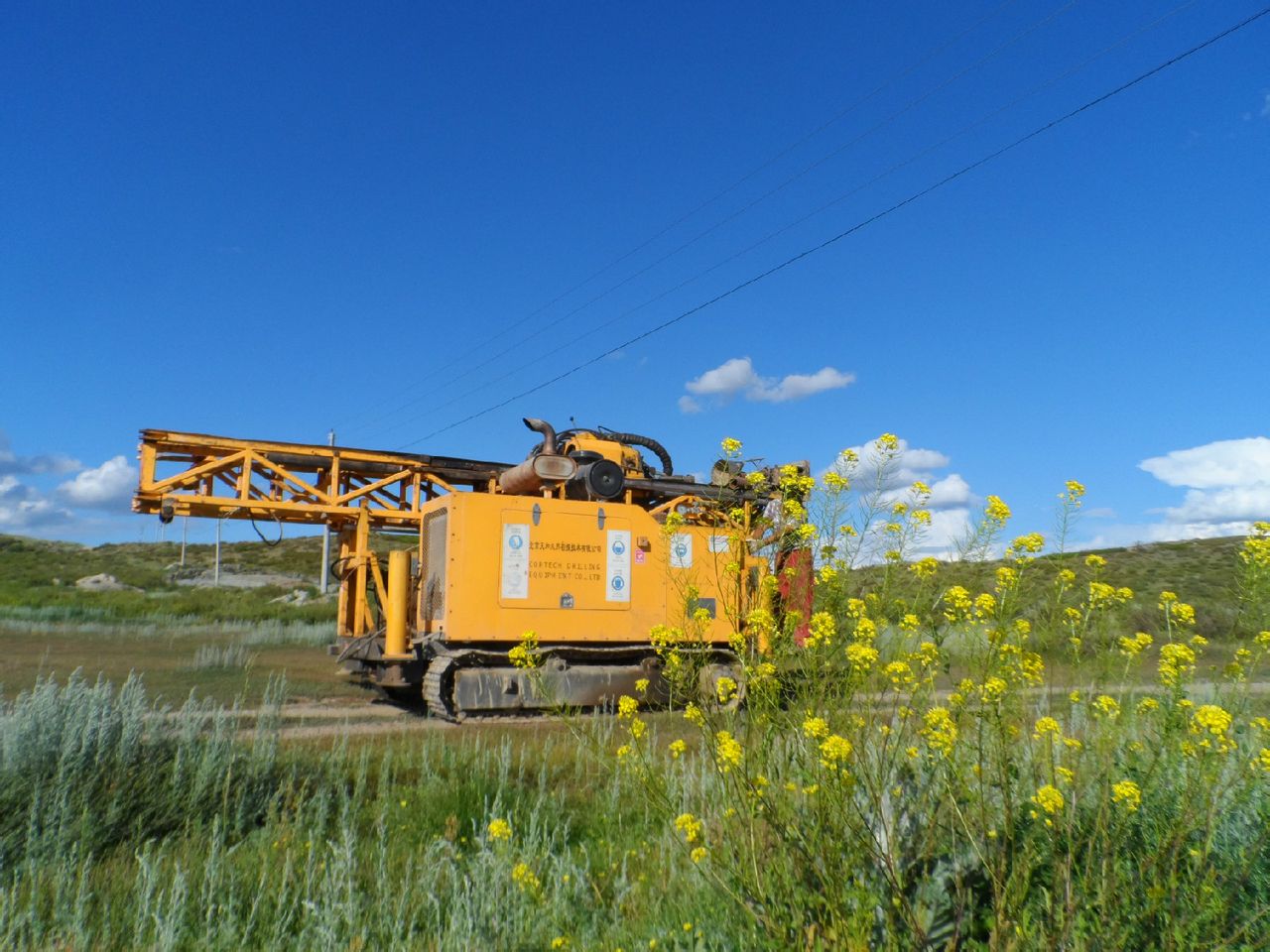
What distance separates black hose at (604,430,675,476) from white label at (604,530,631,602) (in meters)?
2.04

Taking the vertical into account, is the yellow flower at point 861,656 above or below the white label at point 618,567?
below

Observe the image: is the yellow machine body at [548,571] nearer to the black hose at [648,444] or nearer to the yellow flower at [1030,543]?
the black hose at [648,444]

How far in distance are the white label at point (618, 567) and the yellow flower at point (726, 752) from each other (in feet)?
29.1

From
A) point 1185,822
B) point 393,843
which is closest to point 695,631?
point 1185,822

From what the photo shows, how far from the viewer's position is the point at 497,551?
11.3 m

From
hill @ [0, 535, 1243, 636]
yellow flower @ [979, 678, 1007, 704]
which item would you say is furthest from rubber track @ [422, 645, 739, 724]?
yellow flower @ [979, 678, 1007, 704]

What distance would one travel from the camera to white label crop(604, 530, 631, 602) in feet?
39.0

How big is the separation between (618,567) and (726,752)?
9.08m

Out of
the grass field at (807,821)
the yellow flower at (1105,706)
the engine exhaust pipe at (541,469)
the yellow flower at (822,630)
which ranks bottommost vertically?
the grass field at (807,821)

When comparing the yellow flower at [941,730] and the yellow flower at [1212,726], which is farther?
the yellow flower at [941,730]

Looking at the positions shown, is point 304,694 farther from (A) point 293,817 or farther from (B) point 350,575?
(A) point 293,817

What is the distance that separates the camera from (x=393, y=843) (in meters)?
4.71

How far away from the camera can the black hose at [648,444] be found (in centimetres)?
1366

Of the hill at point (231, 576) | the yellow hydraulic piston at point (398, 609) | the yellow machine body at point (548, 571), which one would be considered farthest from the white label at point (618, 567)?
the hill at point (231, 576)
